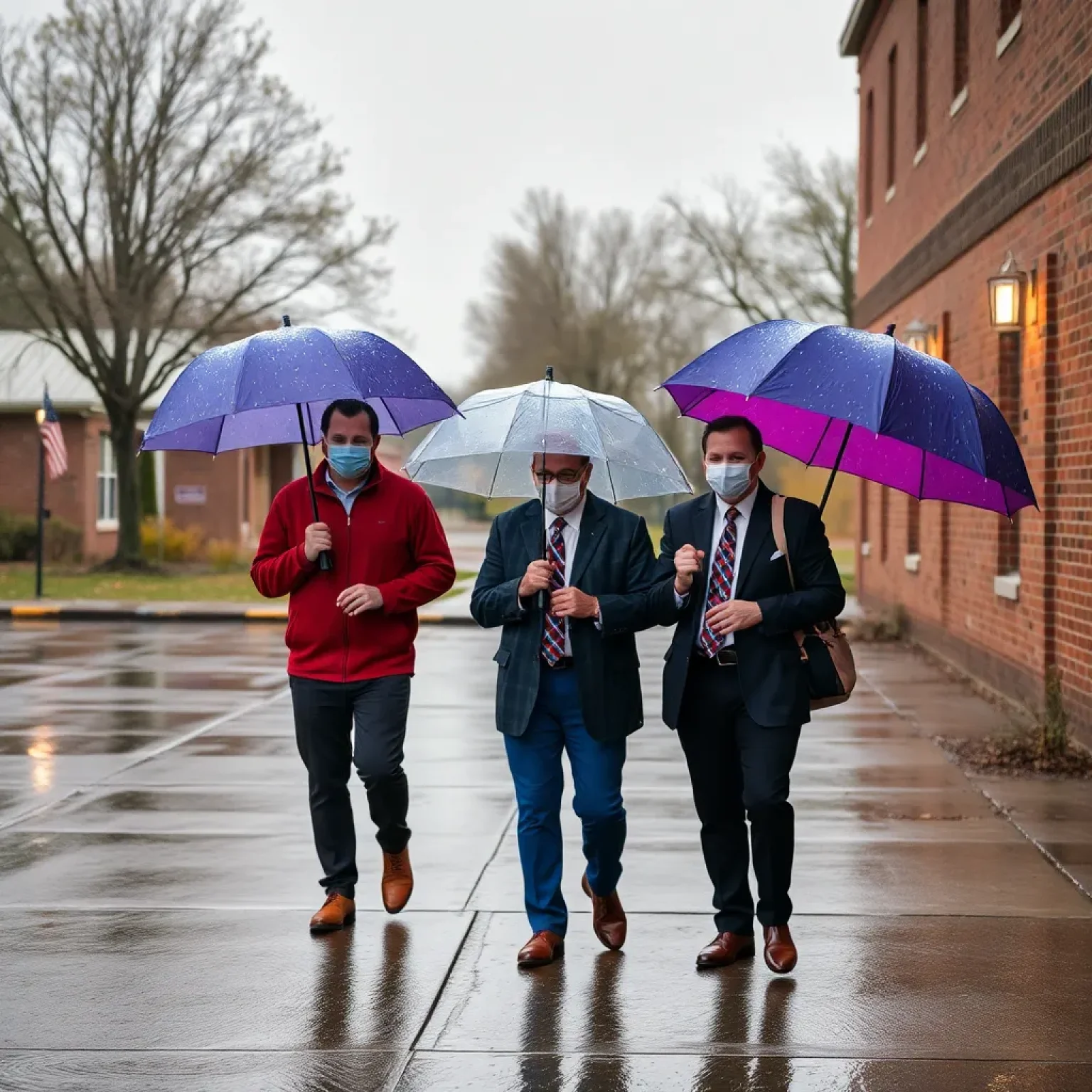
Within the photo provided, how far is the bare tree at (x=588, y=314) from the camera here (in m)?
63.2

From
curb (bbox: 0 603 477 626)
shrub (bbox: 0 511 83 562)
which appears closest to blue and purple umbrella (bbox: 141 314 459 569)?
curb (bbox: 0 603 477 626)

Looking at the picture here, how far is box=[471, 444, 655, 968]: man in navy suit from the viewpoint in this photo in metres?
5.69

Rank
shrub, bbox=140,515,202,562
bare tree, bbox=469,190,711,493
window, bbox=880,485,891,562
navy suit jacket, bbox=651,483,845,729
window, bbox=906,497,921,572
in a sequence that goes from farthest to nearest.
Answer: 1. bare tree, bbox=469,190,711,493
2. shrub, bbox=140,515,202,562
3. window, bbox=880,485,891,562
4. window, bbox=906,497,921,572
5. navy suit jacket, bbox=651,483,845,729

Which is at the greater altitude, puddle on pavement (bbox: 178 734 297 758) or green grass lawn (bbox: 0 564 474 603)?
puddle on pavement (bbox: 178 734 297 758)

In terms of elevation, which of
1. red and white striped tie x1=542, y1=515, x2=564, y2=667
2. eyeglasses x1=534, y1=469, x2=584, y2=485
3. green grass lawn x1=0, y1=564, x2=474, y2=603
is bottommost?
green grass lawn x1=0, y1=564, x2=474, y2=603

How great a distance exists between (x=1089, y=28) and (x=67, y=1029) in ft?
27.5

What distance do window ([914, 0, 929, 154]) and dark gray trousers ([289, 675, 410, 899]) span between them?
13499mm

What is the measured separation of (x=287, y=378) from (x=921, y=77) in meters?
14.2

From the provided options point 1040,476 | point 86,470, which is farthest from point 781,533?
point 86,470

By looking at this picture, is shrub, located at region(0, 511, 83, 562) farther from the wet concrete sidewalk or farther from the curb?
the wet concrete sidewalk

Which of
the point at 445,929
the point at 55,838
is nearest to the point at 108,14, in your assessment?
the point at 55,838

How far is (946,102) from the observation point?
52.8 feet

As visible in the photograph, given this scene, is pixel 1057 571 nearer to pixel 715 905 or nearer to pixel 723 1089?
pixel 715 905

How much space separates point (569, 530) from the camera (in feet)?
19.4
